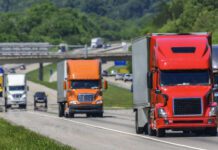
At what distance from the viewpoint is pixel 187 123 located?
32.5 metres

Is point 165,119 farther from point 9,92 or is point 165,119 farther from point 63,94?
point 9,92

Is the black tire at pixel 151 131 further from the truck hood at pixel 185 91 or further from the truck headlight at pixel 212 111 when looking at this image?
the truck headlight at pixel 212 111

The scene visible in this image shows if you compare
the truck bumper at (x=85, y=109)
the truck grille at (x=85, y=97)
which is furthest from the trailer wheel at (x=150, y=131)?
the truck bumper at (x=85, y=109)

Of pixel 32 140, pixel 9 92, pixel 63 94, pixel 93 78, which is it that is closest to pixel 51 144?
pixel 32 140

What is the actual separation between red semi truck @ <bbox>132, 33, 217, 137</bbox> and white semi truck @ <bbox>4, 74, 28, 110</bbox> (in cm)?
5602

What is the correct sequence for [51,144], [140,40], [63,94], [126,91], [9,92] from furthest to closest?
[126,91], [9,92], [63,94], [140,40], [51,144]

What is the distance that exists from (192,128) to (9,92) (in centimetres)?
5895

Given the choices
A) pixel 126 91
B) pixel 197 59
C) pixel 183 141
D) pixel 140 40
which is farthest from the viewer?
pixel 126 91

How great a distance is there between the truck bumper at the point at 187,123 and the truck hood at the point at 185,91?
2.71 feet

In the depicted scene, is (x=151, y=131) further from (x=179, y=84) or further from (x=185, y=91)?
(x=185, y=91)

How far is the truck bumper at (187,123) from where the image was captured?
3241cm

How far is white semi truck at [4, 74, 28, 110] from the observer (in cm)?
8969

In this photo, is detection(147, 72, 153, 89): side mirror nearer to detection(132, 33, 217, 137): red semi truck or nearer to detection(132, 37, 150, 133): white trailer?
detection(132, 33, 217, 137): red semi truck

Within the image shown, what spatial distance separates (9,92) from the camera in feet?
296
